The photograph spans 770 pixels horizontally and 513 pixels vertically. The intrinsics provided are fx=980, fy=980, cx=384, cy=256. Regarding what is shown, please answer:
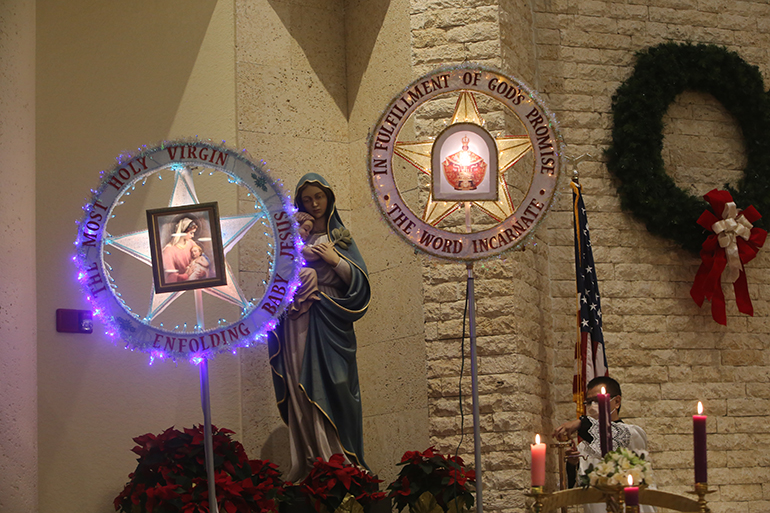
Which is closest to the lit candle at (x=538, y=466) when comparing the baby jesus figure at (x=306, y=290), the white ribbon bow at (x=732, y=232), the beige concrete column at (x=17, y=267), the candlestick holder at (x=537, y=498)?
the candlestick holder at (x=537, y=498)

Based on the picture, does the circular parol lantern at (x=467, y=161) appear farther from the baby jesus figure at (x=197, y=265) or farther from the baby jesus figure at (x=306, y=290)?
the baby jesus figure at (x=306, y=290)

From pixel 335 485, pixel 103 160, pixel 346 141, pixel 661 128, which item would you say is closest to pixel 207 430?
pixel 335 485

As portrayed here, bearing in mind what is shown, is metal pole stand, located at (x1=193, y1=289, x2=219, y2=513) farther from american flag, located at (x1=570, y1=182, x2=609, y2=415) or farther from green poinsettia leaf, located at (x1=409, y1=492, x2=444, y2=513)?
american flag, located at (x1=570, y1=182, x2=609, y2=415)

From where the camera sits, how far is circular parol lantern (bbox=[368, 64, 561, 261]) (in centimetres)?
477

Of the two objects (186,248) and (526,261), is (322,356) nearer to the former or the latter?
(526,261)

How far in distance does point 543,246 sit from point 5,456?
3.96 metres

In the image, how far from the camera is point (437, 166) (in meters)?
4.77

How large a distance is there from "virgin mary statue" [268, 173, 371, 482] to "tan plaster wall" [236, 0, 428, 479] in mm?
820

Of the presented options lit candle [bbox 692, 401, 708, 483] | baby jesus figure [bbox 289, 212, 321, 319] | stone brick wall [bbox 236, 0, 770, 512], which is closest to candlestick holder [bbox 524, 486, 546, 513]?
lit candle [bbox 692, 401, 708, 483]

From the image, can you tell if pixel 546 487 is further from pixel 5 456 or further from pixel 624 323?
pixel 5 456

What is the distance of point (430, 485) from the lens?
5.79 meters

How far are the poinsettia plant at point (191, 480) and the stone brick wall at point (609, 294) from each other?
155cm

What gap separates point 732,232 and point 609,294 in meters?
1.02

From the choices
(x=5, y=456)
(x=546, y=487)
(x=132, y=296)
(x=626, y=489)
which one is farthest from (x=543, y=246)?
(x=626, y=489)
